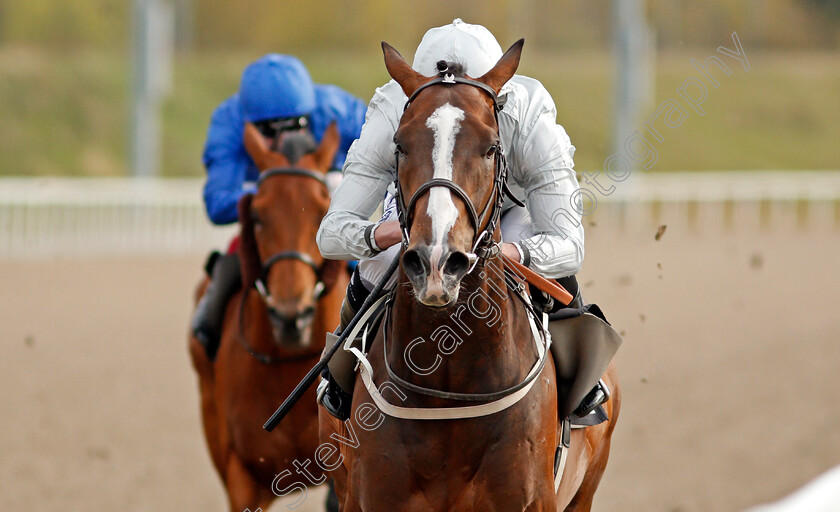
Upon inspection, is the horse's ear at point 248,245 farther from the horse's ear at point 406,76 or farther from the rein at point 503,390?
the horse's ear at point 406,76

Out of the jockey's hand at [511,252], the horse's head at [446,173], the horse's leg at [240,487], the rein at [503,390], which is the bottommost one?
the horse's leg at [240,487]

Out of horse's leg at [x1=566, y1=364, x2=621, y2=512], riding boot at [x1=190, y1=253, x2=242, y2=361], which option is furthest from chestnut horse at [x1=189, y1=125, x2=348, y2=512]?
horse's leg at [x1=566, y1=364, x2=621, y2=512]

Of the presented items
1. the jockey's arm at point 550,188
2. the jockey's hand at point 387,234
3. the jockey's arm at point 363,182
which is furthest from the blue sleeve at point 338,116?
the jockey's hand at point 387,234

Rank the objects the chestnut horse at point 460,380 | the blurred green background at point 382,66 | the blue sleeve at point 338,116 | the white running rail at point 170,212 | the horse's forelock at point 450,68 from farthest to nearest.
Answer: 1. the blurred green background at point 382,66
2. the white running rail at point 170,212
3. the blue sleeve at point 338,116
4. the horse's forelock at point 450,68
5. the chestnut horse at point 460,380

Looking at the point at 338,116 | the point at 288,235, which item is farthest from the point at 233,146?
the point at 288,235

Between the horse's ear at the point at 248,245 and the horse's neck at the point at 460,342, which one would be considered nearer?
the horse's neck at the point at 460,342

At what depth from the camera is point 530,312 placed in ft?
10.1

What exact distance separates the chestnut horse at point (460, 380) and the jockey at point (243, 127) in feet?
6.82

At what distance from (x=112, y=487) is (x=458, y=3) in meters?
31.8

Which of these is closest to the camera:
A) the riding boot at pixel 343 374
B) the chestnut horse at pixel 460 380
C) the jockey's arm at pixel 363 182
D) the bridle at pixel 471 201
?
the bridle at pixel 471 201

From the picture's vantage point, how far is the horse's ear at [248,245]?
4.62m

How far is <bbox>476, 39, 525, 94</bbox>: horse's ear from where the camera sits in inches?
113

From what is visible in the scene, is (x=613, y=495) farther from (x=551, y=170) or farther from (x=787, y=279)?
(x=787, y=279)

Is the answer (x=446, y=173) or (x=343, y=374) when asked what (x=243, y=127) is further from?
(x=446, y=173)
